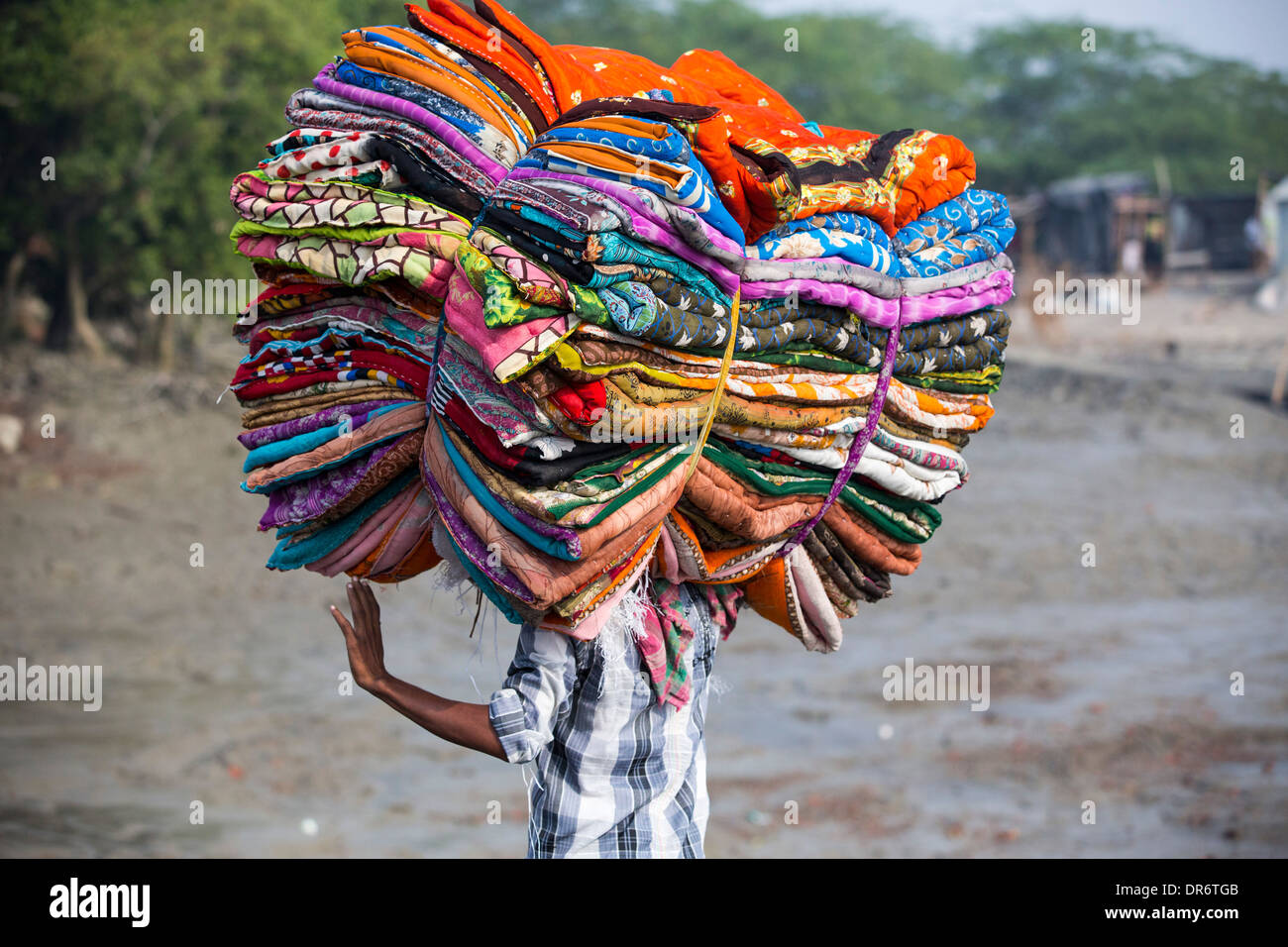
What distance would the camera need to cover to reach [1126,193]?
979 inches

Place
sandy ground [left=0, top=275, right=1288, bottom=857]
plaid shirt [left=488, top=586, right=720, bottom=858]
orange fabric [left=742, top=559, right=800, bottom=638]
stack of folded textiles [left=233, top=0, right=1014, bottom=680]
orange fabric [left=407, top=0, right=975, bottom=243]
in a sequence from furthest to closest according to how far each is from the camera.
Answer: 1. sandy ground [left=0, top=275, right=1288, bottom=857]
2. orange fabric [left=742, top=559, right=800, bottom=638]
3. plaid shirt [left=488, top=586, right=720, bottom=858]
4. orange fabric [left=407, top=0, right=975, bottom=243]
5. stack of folded textiles [left=233, top=0, right=1014, bottom=680]

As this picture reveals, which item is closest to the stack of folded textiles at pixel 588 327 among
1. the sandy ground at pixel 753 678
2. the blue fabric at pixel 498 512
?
the blue fabric at pixel 498 512

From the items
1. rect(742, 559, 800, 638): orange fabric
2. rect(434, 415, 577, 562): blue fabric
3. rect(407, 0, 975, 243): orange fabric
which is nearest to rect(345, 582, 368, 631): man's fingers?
rect(434, 415, 577, 562): blue fabric

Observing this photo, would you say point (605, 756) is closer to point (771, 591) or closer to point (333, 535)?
point (771, 591)

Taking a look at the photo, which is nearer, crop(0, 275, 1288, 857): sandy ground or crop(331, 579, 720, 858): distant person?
crop(331, 579, 720, 858): distant person

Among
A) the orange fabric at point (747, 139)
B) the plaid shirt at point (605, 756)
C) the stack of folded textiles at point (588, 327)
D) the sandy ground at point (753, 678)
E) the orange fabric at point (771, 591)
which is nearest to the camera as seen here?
the stack of folded textiles at point (588, 327)

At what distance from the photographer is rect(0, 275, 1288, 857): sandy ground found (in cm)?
544

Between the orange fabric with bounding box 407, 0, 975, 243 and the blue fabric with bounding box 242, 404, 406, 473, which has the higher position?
the orange fabric with bounding box 407, 0, 975, 243

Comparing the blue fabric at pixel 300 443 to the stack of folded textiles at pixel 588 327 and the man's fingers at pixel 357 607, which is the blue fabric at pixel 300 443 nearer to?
the stack of folded textiles at pixel 588 327

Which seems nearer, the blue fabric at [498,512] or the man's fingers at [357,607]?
the blue fabric at [498,512]

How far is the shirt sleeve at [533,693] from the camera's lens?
2.11m

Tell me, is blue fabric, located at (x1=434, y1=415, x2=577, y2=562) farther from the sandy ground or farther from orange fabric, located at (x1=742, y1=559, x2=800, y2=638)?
the sandy ground

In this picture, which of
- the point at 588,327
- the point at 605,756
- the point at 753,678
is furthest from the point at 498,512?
the point at 753,678

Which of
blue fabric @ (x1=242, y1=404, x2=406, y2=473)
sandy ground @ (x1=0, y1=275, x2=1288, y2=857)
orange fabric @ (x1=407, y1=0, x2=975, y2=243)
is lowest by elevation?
sandy ground @ (x1=0, y1=275, x2=1288, y2=857)
